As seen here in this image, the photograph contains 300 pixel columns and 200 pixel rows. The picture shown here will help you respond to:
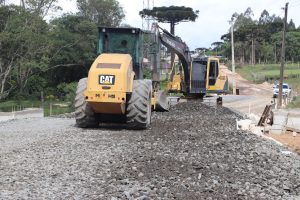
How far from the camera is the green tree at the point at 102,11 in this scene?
67.9 metres

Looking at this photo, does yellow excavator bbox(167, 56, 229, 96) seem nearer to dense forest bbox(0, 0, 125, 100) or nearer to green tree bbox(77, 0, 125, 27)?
dense forest bbox(0, 0, 125, 100)

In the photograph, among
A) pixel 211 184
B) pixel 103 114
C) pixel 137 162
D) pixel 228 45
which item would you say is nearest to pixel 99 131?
pixel 103 114

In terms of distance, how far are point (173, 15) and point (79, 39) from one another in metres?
15.5

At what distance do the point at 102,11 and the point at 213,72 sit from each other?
43582 millimetres

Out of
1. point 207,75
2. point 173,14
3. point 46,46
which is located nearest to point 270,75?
point 173,14

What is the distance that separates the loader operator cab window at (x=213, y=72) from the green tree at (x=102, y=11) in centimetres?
4197

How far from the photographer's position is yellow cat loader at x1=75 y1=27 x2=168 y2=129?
13852 millimetres

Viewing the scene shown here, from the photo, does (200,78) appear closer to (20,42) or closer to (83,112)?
(83,112)

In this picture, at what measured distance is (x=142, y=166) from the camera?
8789 millimetres

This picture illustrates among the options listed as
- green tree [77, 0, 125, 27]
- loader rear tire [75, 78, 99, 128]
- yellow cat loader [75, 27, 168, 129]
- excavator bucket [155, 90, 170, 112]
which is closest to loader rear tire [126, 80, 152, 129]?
yellow cat loader [75, 27, 168, 129]

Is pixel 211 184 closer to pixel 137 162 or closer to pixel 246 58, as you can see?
pixel 137 162

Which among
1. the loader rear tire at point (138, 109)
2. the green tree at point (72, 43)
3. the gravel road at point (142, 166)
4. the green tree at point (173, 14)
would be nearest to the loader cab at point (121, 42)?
the loader rear tire at point (138, 109)

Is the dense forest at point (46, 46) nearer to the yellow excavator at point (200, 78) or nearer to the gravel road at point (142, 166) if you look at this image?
the yellow excavator at point (200, 78)

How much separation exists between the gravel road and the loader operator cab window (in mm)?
13215
